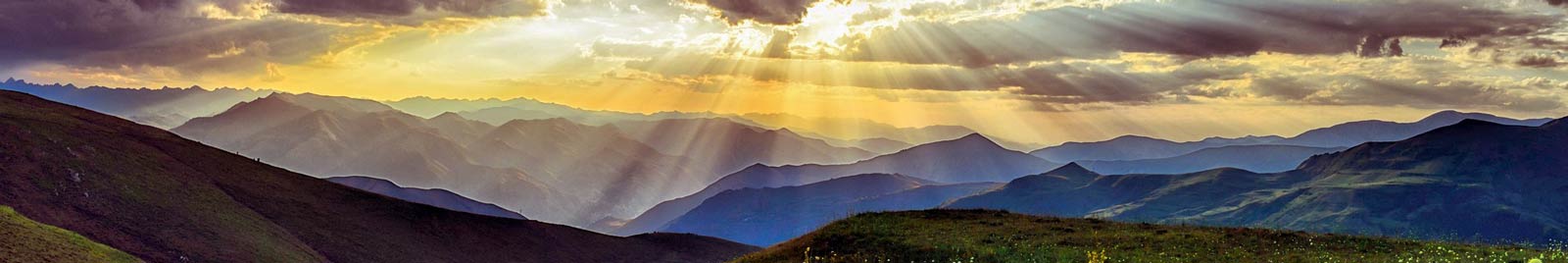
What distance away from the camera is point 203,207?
11325 centimetres

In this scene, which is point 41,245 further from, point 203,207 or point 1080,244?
point 1080,244

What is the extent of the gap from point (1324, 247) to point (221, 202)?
120 meters

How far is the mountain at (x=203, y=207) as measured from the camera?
98.6 m

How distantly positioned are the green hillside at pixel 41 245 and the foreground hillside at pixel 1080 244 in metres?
44.6

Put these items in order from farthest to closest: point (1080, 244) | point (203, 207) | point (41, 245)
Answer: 1. point (203, 207)
2. point (41, 245)
3. point (1080, 244)

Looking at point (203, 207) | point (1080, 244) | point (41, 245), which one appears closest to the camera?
point (1080, 244)

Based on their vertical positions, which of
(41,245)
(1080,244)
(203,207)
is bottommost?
(203,207)

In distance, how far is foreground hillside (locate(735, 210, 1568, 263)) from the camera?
38.4 meters

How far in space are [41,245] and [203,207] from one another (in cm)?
5454

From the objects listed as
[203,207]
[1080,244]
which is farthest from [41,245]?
[1080,244]

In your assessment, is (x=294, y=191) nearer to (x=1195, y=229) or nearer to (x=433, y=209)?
(x=433, y=209)

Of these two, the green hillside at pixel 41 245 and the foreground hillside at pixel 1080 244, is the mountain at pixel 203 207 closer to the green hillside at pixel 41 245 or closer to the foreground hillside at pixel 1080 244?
the green hillside at pixel 41 245

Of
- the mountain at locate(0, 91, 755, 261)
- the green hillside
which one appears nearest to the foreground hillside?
the green hillside

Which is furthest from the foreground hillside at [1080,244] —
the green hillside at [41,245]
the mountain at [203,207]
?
the mountain at [203,207]
